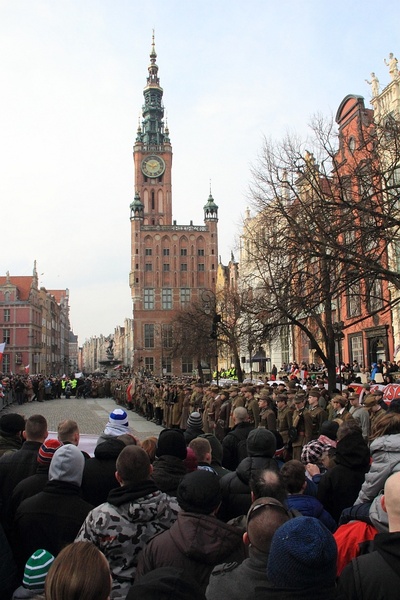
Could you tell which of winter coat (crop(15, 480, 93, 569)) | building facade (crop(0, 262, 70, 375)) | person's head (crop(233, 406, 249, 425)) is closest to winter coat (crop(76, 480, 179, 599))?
winter coat (crop(15, 480, 93, 569))

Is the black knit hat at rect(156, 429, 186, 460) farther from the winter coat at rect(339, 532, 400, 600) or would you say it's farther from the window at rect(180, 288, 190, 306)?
the window at rect(180, 288, 190, 306)

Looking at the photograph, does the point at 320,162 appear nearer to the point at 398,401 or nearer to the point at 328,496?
the point at 398,401

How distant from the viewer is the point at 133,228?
297 feet

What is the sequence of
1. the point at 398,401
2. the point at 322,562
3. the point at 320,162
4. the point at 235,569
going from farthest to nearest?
the point at 320,162 < the point at 398,401 < the point at 235,569 < the point at 322,562

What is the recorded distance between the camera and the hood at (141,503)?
3.59 meters

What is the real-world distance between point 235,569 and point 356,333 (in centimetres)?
3363

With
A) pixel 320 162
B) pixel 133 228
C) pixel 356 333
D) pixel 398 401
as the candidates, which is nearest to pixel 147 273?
pixel 133 228

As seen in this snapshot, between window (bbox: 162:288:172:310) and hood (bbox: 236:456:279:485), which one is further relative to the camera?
window (bbox: 162:288:172:310)

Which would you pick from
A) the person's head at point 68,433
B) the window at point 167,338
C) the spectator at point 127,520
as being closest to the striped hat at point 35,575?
the spectator at point 127,520

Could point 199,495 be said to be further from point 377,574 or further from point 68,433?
point 68,433

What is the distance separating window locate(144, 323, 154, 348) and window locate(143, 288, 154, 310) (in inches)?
115

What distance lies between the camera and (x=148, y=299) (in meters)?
89.1

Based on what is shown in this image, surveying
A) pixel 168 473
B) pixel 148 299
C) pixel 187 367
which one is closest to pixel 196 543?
pixel 168 473

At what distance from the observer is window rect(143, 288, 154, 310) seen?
3501 inches
